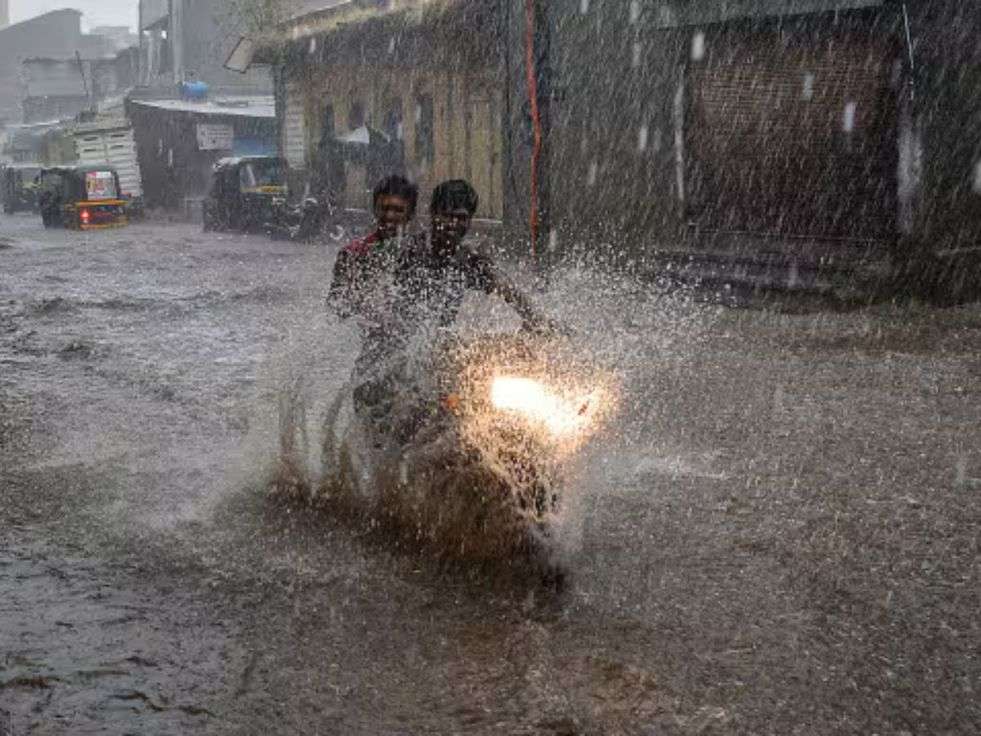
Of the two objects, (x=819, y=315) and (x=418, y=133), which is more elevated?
(x=418, y=133)

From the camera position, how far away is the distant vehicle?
110 ft

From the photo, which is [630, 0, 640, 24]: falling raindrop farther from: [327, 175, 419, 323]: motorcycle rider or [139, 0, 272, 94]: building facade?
[139, 0, 272, 94]: building facade

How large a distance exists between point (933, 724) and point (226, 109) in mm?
34755

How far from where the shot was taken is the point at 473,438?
416 cm

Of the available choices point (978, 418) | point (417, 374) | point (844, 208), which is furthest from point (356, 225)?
point (417, 374)

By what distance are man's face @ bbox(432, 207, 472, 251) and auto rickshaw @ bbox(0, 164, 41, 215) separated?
35.9m

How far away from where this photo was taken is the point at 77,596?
426 cm

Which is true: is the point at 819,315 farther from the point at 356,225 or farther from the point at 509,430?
the point at 356,225

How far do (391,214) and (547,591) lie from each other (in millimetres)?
1735

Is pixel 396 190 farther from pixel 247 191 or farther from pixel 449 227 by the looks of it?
pixel 247 191

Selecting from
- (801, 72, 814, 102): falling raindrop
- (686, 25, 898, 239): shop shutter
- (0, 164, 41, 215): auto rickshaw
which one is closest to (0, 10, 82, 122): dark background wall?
(0, 164, 41, 215): auto rickshaw

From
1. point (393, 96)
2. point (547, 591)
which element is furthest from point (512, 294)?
point (393, 96)

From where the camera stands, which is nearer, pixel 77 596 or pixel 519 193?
pixel 77 596

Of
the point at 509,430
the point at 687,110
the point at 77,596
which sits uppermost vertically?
the point at 687,110
